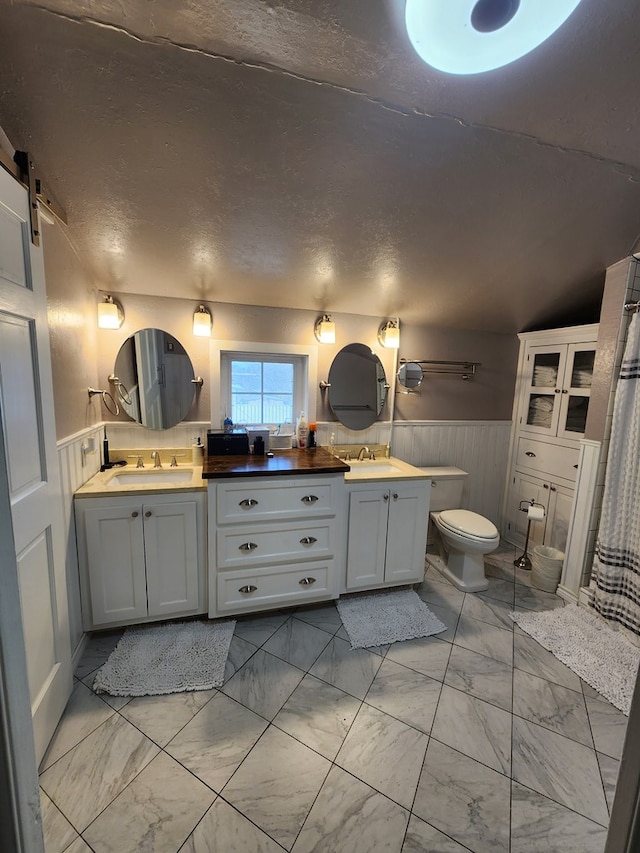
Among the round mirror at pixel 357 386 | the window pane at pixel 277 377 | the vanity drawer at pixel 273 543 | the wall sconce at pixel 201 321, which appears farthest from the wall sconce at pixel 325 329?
the vanity drawer at pixel 273 543

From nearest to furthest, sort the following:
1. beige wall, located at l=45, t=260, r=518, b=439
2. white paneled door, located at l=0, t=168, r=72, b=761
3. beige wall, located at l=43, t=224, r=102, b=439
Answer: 1. white paneled door, located at l=0, t=168, r=72, b=761
2. beige wall, located at l=43, t=224, r=102, b=439
3. beige wall, located at l=45, t=260, r=518, b=439

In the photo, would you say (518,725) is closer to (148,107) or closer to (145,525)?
(145,525)

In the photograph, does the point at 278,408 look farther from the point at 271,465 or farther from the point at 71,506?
the point at 71,506

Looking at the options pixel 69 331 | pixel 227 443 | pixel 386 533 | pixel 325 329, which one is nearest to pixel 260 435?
pixel 227 443

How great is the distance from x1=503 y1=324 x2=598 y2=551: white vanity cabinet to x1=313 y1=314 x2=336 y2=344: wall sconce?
1717 mm

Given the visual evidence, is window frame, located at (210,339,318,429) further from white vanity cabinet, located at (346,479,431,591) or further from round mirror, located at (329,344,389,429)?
white vanity cabinet, located at (346,479,431,591)

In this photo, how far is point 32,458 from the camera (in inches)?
45.7

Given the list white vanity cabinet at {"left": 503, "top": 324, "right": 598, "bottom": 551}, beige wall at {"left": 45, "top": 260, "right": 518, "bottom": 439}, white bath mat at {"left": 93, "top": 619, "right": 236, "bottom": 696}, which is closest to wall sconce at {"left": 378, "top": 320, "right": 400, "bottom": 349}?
beige wall at {"left": 45, "top": 260, "right": 518, "bottom": 439}

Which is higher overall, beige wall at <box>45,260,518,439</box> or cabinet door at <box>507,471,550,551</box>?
beige wall at <box>45,260,518,439</box>

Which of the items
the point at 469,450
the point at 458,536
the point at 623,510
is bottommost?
the point at 458,536

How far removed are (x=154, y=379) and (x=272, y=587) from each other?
151 centimetres

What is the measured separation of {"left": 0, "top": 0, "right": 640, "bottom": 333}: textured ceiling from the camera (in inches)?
35.7

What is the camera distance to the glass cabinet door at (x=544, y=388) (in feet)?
8.48

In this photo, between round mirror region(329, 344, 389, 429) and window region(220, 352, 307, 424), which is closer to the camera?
window region(220, 352, 307, 424)
